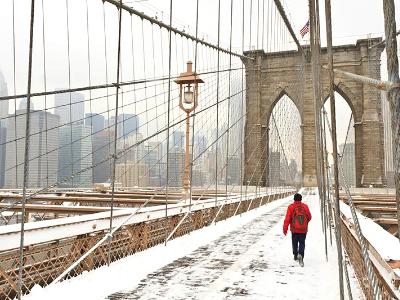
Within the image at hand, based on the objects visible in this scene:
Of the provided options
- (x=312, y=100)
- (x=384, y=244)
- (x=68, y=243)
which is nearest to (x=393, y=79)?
(x=384, y=244)

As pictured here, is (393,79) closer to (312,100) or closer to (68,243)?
(68,243)

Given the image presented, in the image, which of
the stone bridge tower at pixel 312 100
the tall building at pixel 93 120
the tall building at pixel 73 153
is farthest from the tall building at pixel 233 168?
the stone bridge tower at pixel 312 100

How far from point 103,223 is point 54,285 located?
1165 millimetres

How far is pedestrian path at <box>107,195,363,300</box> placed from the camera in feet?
13.4

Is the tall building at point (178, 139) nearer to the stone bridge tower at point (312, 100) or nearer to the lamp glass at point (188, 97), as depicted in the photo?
the lamp glass at point (188, 97)

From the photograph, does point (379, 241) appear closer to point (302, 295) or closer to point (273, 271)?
point (302, 295)

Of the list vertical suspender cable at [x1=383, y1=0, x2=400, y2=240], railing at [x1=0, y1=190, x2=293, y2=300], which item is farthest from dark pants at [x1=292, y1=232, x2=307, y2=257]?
vertical suspender cable at [x1=383, y1=0, x2=400, y2=240]

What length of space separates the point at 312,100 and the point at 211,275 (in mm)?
38413

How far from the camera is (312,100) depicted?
Result: 4106 centimetres

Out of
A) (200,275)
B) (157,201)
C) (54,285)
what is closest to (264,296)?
(200,275)

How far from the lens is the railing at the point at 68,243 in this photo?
3.96 m

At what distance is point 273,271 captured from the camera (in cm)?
513

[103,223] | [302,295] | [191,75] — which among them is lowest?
[302,295]

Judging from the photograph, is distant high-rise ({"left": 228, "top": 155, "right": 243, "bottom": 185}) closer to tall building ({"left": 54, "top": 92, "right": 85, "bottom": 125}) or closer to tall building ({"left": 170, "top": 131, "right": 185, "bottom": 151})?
tall building ({"left": 170, "top": 131, "right": 185, "bottom": 151})
